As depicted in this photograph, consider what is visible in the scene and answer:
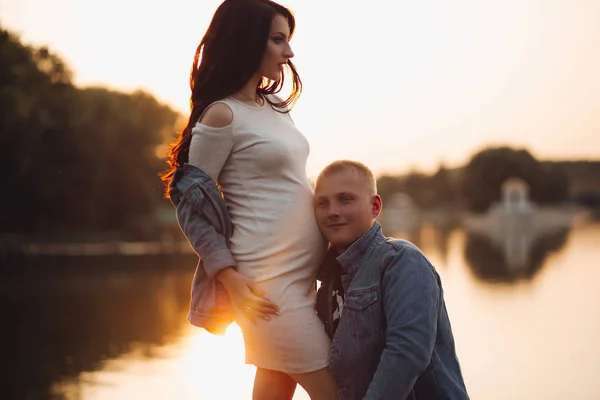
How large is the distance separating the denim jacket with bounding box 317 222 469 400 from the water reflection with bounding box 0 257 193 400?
18.3 ft

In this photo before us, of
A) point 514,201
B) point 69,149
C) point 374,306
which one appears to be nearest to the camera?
point 374,306

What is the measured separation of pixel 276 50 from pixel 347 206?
1.84 ft

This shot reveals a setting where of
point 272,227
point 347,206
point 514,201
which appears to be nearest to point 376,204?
point 347,206

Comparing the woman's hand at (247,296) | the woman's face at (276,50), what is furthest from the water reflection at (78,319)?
the woman's face at (276,50)

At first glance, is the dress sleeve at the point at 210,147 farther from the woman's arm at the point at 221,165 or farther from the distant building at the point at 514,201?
the distant building at the point at 514,201

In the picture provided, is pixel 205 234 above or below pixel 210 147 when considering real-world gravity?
below

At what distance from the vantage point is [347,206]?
248 cm

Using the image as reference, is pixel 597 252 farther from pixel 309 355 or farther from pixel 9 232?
pixel 309 355

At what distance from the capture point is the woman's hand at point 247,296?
2512 millimetres

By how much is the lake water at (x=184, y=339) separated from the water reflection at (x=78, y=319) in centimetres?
2

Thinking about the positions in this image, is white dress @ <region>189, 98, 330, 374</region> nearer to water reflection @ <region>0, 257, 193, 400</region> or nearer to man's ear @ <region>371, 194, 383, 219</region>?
man's ear @ <region>371, 194, 383, 219</region>

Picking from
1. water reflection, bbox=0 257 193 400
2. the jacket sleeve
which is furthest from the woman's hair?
water reflection, bbox=0 257 193 400

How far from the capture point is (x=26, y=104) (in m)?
24.4

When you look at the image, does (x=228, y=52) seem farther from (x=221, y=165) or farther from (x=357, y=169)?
(x=357, y=169)
